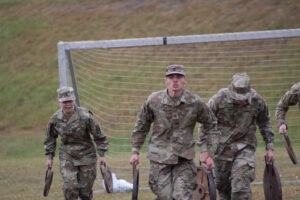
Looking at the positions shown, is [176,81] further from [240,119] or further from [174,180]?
[240,119]

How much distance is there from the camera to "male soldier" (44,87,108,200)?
1001cm

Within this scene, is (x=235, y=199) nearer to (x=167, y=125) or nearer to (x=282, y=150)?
(x=167, y=125)

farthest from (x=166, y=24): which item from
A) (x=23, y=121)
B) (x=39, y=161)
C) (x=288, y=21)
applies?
(x=39, y=161)

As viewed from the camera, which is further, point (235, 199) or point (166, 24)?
point (166, 24)

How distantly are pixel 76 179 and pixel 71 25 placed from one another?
2757 cm

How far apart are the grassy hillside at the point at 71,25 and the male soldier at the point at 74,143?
18317 millimetres

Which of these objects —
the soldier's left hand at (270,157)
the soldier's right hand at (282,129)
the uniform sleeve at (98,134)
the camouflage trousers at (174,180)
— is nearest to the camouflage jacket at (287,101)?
the soldier's right hand at (282,129)

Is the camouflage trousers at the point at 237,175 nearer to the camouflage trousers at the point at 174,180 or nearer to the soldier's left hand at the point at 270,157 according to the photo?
the soldier's left hand at the point at 270,157

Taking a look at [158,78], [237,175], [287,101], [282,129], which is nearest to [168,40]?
[287,101]

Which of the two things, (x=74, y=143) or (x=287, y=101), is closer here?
(x=74, y=143)

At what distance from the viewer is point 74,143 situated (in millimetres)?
10195

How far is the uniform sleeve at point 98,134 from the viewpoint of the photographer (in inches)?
395

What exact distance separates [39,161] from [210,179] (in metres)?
12.3

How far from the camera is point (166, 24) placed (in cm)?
3588
